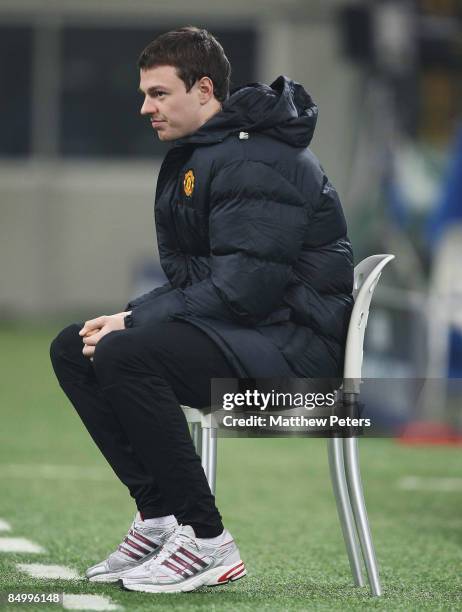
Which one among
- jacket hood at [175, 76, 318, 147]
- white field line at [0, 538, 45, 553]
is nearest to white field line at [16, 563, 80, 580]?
white field line at [0, 538, 45, 553]

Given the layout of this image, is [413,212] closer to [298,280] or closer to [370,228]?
[370,228]

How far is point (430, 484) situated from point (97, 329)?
12.6 ft

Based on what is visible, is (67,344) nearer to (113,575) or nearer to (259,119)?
(113,575)

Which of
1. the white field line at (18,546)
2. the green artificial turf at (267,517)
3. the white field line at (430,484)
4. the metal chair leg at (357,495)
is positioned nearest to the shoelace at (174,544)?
the green artificial turf at (267,517)

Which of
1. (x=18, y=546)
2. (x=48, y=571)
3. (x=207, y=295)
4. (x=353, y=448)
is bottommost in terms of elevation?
(x=18, y=546)

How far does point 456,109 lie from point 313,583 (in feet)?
58.3

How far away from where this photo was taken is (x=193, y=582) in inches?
176

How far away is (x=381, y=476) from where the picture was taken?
27.1 feet

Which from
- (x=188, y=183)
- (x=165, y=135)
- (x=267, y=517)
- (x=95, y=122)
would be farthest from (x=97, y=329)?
(x=95, y=122)

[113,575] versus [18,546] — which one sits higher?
[113,575]

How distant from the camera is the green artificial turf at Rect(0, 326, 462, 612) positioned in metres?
4.63

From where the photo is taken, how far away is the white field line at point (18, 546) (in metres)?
5.45

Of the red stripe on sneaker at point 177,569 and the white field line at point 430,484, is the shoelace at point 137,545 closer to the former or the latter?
the red stripe on sneaker at point 177,569

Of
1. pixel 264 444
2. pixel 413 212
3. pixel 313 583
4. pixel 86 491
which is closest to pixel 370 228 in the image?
pixel 413 212
